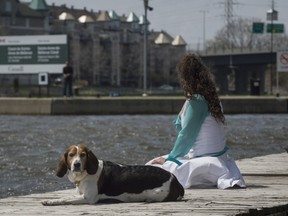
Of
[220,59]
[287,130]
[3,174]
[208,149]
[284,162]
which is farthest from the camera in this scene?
[220,59]

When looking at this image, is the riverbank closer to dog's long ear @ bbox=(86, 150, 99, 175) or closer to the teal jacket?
the teal jacket

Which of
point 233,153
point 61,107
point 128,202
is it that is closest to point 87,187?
point 128,202

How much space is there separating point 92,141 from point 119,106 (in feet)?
77.4

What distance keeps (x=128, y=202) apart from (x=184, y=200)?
600 millimetres

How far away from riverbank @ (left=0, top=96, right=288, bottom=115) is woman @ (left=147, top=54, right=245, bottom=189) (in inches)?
1689

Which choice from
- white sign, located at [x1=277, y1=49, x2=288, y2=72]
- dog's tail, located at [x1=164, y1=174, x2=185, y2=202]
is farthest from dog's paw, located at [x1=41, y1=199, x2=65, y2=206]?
white sign, located at [x1=277, y1=49, x2=288, y2=72]

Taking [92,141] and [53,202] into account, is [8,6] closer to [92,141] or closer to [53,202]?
[92,141]

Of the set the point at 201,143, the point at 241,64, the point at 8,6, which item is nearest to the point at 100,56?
the point at 8,6

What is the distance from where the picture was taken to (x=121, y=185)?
10219 mm

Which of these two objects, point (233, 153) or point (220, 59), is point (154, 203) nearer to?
point (233, 153)

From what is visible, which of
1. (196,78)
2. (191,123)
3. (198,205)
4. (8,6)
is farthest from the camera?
(8,6)

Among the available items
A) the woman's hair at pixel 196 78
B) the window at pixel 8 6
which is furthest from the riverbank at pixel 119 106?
the window at pixel 8 6

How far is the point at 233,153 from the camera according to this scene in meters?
25.9

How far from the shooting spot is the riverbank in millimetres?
54938
